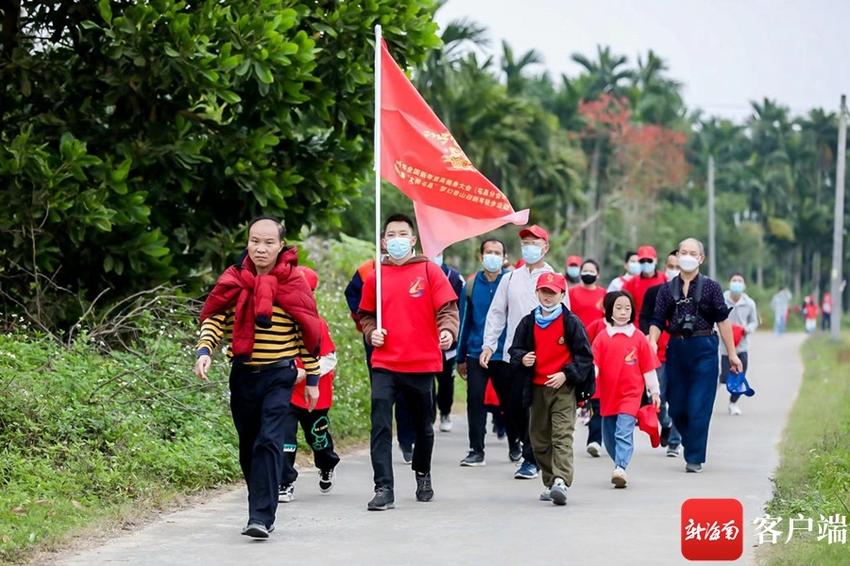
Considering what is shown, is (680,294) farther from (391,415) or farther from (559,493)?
(391,415)

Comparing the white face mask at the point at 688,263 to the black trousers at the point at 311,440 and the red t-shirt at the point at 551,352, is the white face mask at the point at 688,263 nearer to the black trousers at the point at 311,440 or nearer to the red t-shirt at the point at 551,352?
the red t-shirt at the point at 551,352

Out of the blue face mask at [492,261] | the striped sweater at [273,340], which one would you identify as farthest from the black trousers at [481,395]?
the striped sweater at [273,340]

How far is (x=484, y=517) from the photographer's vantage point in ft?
32.9

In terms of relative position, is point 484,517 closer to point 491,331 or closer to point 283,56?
point 491,331

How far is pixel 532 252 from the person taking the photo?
1245cm

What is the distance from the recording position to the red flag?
11.2 m

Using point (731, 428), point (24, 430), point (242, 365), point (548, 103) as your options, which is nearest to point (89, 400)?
point (24, 430)

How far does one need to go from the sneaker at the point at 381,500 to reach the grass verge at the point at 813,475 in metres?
2.48

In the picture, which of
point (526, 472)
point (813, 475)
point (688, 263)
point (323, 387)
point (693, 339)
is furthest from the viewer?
point (693, 339)

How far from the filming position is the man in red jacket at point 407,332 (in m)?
10.5

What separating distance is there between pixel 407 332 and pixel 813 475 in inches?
132

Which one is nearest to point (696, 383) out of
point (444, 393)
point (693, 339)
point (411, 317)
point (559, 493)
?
point (693, 339)

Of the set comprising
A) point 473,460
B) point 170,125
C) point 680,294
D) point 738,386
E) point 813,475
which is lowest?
point 473,460

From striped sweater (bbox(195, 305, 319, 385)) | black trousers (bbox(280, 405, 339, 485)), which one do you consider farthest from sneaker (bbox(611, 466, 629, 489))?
striped sweater (bbox(195, 305, 319, 385))
